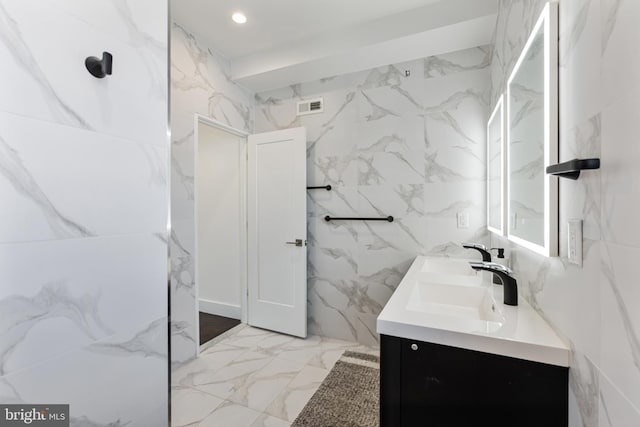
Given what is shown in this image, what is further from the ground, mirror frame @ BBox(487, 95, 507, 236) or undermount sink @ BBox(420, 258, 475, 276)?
mirror frame @ BBox(487, 95, 507, 236)

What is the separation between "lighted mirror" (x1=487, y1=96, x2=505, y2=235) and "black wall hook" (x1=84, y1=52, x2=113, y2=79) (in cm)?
188

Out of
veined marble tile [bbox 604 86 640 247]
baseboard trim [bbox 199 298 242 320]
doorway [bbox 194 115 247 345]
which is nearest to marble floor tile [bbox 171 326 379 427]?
baseboard trim [bbox 199 298 242 320]

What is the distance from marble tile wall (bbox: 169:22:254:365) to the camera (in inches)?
84.4

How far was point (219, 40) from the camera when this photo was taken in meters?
2.40

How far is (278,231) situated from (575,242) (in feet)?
7.65

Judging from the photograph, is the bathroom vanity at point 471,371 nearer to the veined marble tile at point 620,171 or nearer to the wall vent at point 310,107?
the veined marble tile at point 620,171

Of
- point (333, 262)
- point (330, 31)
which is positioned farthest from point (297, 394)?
point (330, 31)

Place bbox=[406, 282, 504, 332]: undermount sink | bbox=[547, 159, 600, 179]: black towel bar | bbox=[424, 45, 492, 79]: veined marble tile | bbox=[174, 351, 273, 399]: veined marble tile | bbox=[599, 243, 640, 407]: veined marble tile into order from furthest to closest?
bbox=[424, 45, 492, 79]: veined marble tile < bbox=[174, 351, 273, 399]: veined marble tile < bbox=[406, 282, 504, 332]: undermount sink < bbox=[547, 159, 600, 179]: black towel bar < bbox=[599, 243, 640, 407]: veined marble tile

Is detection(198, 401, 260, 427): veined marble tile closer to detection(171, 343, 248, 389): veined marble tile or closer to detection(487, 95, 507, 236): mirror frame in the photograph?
detection(171, 343, 248, 389): veined marble tile

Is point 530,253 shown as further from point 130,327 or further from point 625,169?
point 130,327

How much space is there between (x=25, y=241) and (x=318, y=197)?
222 cm

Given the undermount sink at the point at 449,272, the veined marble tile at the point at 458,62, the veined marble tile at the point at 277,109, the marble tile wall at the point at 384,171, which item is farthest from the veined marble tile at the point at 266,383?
the veined marble tile at the point at 458,62

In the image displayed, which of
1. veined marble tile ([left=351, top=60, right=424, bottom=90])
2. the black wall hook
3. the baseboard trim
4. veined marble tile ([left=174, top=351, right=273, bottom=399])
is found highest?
veined marble tile ([left=351, top=60, right=424, bottom=90])

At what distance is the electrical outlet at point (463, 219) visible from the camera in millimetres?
2221
